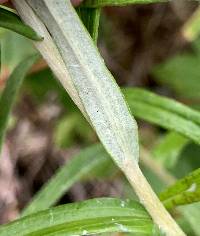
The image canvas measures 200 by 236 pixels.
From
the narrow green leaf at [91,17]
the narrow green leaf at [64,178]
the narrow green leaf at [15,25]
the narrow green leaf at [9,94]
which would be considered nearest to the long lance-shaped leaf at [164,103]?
the narrow green leaf at [64,178]

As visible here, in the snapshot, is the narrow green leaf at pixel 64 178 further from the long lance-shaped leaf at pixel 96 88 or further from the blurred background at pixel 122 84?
the long lance-shaped leaf at pixel 96 88

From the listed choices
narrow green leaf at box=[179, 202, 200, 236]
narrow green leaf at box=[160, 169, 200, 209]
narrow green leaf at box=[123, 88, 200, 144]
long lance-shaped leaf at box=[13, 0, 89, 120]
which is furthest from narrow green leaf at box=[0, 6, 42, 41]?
narrow green leaf at box=[179, 202, 200, 236]

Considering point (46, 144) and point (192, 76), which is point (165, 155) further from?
point (46, 144)

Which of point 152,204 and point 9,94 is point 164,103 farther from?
point 152,204

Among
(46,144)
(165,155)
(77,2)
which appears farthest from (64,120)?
(77,2)

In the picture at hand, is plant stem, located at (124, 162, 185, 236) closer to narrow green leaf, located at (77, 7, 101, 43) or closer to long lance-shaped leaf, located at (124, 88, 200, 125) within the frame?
narrow green leaf, located at (77, 7, 101, 43)
